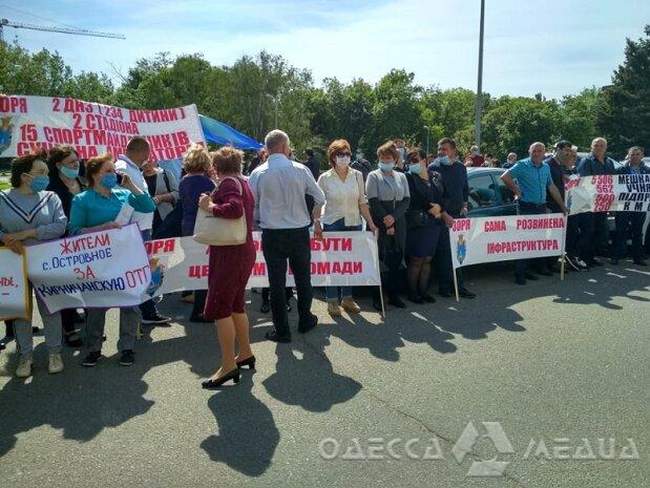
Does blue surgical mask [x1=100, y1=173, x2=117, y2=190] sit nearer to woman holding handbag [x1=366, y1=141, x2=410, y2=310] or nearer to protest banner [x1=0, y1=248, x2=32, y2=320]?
protest banner [x1=0, y1=248, x2=32, y2=320]

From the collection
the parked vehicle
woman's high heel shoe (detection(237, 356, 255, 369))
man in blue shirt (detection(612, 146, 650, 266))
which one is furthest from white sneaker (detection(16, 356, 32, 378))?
man in blue shirt (detection(612, 146, 650, 266))

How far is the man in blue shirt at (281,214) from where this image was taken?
5.43 meters

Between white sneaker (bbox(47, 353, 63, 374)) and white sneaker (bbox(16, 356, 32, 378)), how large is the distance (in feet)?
0.52

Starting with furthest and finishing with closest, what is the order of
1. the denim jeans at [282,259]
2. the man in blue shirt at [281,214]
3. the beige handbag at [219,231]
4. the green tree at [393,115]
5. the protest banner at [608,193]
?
the green tree at [393,115] < the protest banner at [608,193] < the denim jeans at [282,259] < the man in blue shirt at [281,214] < the beige handbag at [219,231]

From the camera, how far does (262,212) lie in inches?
218

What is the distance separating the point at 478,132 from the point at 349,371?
1718cm

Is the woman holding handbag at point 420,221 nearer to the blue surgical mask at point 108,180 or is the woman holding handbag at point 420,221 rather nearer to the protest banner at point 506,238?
the protest banner at point 506,238

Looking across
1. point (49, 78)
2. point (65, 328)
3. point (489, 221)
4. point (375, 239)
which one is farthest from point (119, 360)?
point (49, 78)

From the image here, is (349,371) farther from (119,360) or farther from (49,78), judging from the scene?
(49,78)

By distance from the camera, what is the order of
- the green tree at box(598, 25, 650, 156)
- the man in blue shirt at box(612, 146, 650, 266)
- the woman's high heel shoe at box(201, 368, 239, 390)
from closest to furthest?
the woman's high heel shoe at box(201, 368, 239, 390) → the man in blue shirt at box(612, 146, 650, 266) → the green tree at box(598, 25, 650, 156)

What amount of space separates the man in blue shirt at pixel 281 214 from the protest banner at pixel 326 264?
35.0 inches

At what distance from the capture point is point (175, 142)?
324 inches

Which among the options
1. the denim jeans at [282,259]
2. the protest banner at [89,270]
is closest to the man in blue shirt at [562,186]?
the denim jeans at [282,259]

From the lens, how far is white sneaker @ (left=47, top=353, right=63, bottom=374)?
4.86 meters
